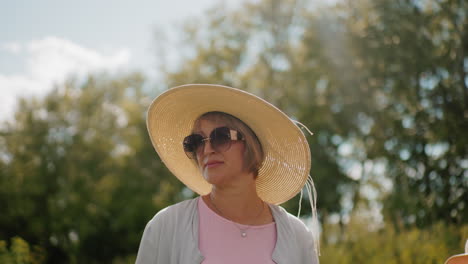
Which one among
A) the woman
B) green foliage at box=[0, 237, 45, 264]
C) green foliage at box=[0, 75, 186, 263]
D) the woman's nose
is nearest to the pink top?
the woman

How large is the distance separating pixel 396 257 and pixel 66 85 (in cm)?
2659

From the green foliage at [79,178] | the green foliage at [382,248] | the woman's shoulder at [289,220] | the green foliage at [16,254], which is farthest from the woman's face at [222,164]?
the green foliage at [79,178]

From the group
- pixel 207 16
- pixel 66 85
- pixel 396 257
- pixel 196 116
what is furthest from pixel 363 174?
pixel 196 116

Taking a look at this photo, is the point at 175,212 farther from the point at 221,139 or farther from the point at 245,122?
the point at 245,122

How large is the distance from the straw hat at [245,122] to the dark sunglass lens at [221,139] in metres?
0.16

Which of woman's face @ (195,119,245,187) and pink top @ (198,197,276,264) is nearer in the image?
pink top @ (198,197,276,264)

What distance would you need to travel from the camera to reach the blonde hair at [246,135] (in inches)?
113

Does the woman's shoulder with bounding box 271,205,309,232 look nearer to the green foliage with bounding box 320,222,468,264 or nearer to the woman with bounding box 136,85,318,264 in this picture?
the woman with bounding box 136,85,318,264

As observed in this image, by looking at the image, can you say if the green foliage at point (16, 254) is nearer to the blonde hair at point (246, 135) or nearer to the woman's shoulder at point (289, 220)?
the blonde hair at point (246, 135)

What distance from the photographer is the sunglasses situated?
8.96 ft

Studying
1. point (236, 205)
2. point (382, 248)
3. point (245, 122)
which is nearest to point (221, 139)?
point (245, 122)

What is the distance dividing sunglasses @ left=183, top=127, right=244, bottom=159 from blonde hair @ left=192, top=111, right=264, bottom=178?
2.2 inches

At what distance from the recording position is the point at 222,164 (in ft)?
8.96

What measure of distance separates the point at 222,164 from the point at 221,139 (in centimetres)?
14
